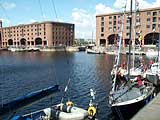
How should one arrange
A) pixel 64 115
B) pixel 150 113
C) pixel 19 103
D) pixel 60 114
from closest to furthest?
1. pixel 150 113
2. pixel 64 115
3. pixel 60 114
4. pixel 19 103

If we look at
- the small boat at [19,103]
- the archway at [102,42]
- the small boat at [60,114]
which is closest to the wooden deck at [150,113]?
the small boat at [60,114]

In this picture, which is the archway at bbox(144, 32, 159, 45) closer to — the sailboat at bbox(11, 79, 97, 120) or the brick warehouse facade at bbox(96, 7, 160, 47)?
the brick warehouse facade at bbox(96, 7, 160, 47)

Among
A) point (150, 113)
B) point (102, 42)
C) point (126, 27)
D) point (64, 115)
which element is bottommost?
point (64, 115)

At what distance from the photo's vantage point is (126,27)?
168 metres

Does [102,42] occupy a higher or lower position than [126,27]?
lower

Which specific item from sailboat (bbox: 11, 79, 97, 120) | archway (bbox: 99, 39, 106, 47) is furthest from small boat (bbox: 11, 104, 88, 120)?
archway (bbox: 99, 39, 106, 47)

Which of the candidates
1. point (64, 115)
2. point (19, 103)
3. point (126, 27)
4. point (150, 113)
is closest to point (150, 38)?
point (126, 27)

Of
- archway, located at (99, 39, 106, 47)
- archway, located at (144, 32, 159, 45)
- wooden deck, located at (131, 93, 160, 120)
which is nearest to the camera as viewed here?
wooden deck, located at (131, 93, 160, 120)

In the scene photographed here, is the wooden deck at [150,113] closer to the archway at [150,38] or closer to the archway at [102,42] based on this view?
the archway at [150,38]

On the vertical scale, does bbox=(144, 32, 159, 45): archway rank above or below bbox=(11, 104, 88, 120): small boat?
above

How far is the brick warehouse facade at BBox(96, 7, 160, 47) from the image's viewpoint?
160 metres

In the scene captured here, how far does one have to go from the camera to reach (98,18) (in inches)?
7411

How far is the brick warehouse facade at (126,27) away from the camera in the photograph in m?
160

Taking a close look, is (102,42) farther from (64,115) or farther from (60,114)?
(64,115)
